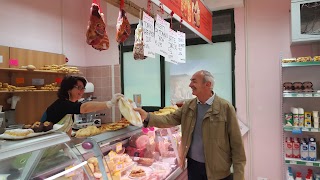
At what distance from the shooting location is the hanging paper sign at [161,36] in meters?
2.78

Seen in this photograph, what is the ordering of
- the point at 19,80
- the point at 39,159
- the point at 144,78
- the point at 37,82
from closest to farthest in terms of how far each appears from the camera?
the point at 39,159
the point at 19,80
the point at 37,82
the point at 144,78

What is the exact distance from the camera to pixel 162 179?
8.78 feet

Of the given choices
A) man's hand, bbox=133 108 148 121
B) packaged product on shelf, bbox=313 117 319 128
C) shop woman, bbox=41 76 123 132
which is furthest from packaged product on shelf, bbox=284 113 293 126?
shop woman, bbox=41 76 123 132

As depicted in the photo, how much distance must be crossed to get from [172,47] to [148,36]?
691 millimetres

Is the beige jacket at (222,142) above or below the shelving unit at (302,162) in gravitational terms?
above

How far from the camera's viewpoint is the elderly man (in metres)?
2.49

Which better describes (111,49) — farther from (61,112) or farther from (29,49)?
(61,112)

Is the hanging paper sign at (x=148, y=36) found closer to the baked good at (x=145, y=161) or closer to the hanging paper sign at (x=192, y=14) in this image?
the hanging paper sign at (x=192, y=14)

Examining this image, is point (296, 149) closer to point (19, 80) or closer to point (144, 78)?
point (144, 78)

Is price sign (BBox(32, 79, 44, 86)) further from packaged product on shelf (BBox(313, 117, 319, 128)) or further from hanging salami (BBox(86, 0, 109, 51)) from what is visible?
packaged product on shelf (BBox(313, 117, 319, 128))

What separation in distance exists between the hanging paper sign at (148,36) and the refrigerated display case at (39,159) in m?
1.21

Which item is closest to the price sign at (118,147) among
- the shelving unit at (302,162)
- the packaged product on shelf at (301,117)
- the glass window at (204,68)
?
the glass window at (204,68)

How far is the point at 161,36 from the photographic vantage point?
2.88 meters

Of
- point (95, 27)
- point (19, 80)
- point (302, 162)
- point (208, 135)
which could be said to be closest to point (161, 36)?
point (95, 27)
